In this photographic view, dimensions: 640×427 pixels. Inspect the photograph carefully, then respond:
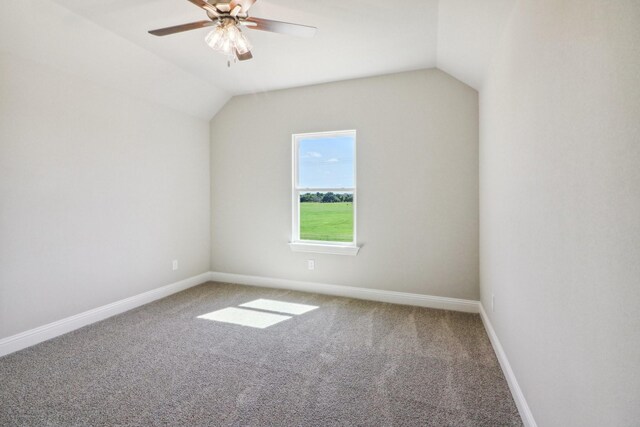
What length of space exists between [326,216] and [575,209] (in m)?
3.01

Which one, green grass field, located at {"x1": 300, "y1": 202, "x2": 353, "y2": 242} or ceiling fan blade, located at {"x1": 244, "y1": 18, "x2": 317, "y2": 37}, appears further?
green grass field, located at {"x1": 300, "y1": 202, "x2": 353, "y2": 242}

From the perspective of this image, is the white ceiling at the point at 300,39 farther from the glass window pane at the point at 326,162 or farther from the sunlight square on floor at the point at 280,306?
the sunlight square on floor at the point at 280,306

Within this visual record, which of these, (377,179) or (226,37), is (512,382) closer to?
(377,179)

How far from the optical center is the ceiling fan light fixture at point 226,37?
2.01 meters

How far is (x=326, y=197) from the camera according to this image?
3.98 metres

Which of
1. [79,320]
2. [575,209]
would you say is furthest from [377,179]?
[79,320]

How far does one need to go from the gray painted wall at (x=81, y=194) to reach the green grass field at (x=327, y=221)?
1.61 meters

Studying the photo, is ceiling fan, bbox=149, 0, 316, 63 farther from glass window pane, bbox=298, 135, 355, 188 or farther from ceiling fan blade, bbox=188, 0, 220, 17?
glass window pane, bbox=298, 135, 355, 188

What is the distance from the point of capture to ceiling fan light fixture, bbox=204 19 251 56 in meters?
2.01

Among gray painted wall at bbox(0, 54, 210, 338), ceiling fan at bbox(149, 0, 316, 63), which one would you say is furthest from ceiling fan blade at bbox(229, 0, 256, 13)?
gray painted wall at bbox(0, 54, 210, 338)

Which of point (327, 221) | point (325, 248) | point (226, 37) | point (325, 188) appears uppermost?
point (226, 37)

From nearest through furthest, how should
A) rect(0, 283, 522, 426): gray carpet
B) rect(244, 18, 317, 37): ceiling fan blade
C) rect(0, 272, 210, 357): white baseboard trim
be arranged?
rect(0, 283, 522, 426): gray carpet
rect(244, 18, 317, 37): ceiling fan blade
rect(0, 272, 210, 357): white baseboard trim

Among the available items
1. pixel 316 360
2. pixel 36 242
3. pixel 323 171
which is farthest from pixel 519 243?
pixel 36 242

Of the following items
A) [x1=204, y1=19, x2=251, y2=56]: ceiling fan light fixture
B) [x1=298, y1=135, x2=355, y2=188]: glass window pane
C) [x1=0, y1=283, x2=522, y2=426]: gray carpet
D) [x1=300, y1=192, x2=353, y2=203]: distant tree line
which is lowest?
[x1=0, y1=283, x2=522, y2=426]: gray carpet
